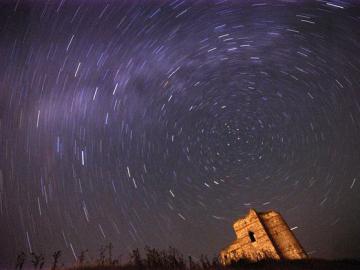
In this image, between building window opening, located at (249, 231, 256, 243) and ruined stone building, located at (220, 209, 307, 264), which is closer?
ruined stone building, located at (220, 209, 307, 264)

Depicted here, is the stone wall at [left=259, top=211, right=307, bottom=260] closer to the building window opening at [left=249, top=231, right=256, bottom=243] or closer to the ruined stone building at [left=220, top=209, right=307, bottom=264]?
the ruined stone building at [left=220, top=209, right=307, bottom=264]

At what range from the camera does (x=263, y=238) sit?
25422mm

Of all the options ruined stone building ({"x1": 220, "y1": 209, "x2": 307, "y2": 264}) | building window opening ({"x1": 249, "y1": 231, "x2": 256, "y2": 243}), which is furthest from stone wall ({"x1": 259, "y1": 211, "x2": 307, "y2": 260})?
building window opening ({"x1": 249, "y1": 231, "x2": 256, "y2": 243})

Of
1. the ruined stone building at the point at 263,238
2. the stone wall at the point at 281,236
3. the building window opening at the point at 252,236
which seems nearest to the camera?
the stone wall at the point at 281,236

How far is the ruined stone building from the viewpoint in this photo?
24.3 meters

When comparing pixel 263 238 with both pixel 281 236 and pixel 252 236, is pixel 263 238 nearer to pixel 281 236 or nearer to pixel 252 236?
pixel 252 236

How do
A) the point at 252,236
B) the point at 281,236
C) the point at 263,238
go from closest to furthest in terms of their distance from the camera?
1. the point at 263,238
2. the point at 281,236
3. the point at 252,236

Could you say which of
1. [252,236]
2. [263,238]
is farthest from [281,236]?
[252,236]

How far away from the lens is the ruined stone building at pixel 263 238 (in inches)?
956

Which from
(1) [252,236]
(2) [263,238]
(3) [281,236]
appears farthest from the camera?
(1) [252,236]

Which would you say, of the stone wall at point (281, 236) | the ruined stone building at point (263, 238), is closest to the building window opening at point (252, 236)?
the ruined stone building at point (263, 238)

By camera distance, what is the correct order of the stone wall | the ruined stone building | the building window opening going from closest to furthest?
1. the stone wall
2. the ruined stone building
3. the building window opening

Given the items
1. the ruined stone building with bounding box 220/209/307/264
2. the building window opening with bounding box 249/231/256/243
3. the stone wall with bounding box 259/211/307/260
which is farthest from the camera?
the building window opening with bounding box 249/231/256/243

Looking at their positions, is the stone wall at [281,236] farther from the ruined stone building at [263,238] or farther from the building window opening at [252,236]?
the building window opening at [252,236]
